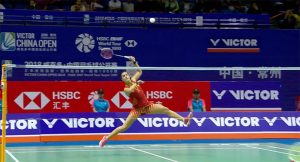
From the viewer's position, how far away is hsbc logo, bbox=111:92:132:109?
19.8 metres

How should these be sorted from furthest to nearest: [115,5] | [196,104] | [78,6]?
[115,5]
[78,6]
[196,104]

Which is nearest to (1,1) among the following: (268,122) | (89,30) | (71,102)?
(89,30)

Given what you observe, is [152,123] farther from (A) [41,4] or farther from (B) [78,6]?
(A) [41,4]

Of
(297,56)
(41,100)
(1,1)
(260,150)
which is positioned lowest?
(260,150)

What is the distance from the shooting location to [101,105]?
18.7m

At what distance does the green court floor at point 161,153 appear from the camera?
13.2 meters

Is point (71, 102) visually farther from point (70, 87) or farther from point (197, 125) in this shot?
point (197, 125)

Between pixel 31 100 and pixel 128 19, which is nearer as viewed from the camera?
pixel 31 100

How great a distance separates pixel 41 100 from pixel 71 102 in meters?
0.99

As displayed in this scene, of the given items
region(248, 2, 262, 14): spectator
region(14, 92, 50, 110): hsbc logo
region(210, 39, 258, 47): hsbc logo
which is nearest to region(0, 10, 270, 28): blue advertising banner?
region(210, 39, 258, 47): hsbc logo

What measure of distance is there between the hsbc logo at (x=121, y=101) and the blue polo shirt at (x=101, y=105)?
1.01 metres

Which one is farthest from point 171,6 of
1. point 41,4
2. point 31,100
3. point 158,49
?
point 31,100

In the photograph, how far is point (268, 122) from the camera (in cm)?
1855

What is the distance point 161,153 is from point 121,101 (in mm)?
5618
